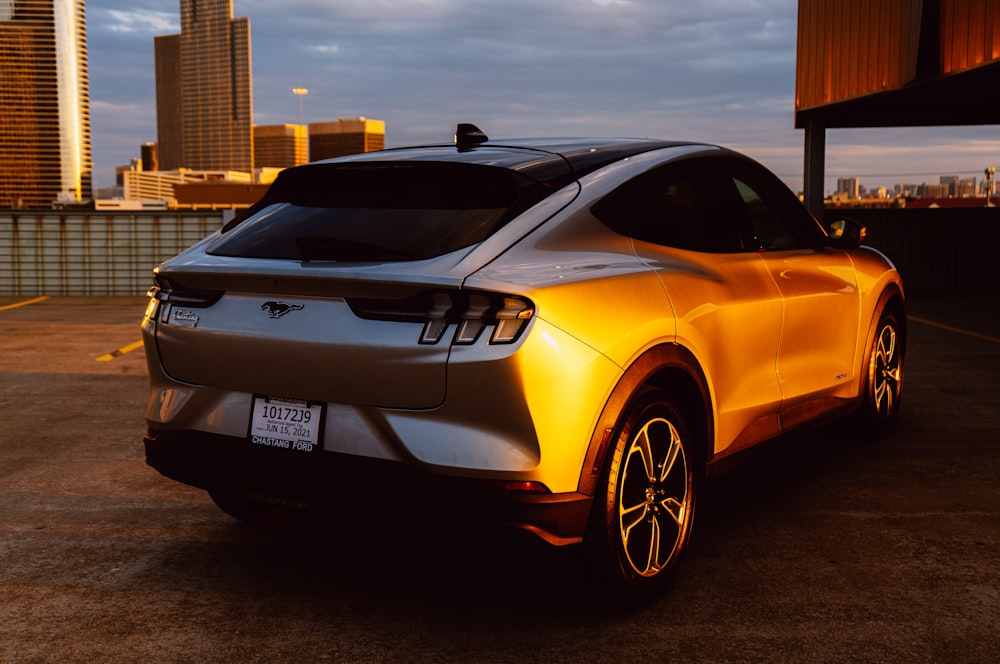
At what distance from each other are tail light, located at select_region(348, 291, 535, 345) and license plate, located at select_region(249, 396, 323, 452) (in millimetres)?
477

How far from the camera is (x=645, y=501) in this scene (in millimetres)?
3424

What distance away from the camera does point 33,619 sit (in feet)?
11.0

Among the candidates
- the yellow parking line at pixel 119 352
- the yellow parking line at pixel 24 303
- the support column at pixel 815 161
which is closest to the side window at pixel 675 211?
the yellow parking line at pixel 119 352

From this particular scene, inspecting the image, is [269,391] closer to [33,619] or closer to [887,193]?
[33,619]

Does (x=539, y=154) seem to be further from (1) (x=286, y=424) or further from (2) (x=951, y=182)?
(2) (x=951, y=182)

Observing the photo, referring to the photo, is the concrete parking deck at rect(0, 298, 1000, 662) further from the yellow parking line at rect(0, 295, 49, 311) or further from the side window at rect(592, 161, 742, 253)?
the yellow parking line at rect(0, 295, 49, 311)

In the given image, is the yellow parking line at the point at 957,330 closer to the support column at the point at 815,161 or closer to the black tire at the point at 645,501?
the support column at the point at 815,161

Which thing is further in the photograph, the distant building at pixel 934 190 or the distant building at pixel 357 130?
the distant building at pixel 357 130

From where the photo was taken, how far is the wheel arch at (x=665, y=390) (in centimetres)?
307

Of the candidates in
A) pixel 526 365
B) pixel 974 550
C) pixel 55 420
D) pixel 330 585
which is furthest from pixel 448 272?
pixel 55 420

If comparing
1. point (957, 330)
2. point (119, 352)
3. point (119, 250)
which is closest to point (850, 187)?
point (957, 330)

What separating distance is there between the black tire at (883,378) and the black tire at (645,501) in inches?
90.5

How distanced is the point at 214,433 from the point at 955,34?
437 inches

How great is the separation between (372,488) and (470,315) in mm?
625
